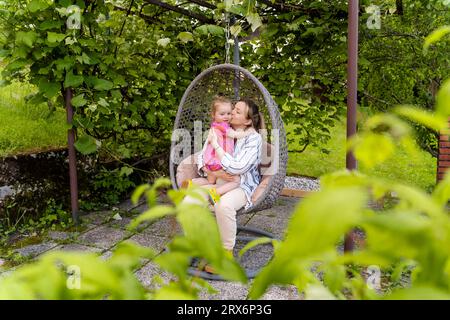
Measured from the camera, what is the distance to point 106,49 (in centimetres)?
309

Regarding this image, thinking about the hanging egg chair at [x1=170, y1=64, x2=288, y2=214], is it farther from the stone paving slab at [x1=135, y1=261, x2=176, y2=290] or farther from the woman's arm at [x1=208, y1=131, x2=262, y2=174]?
the stone paving slab at [x1=135, y1=261, x2=176, y2=290]

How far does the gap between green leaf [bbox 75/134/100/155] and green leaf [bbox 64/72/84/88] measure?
0.37 m

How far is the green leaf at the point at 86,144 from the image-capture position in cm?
295

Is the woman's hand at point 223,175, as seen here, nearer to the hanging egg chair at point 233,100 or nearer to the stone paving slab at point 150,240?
the hanging egg chair at point 233,100

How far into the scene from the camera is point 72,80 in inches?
110

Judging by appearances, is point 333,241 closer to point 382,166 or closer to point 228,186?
point 228,186

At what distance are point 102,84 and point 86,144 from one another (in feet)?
1.33

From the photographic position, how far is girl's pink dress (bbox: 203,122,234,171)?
2.71m

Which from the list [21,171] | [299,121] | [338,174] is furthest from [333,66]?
[338,174]

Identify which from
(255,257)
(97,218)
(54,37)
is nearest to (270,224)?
(255,257)

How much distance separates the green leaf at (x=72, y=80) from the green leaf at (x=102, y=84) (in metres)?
0.12

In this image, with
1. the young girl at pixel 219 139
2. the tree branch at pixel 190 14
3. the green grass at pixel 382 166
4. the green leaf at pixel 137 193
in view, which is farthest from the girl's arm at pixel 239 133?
the green leaf at pixel 137 193

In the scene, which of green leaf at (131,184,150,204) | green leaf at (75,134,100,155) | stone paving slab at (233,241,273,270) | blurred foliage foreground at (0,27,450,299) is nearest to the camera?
blurred foliage foreground at (0,27,450,299)

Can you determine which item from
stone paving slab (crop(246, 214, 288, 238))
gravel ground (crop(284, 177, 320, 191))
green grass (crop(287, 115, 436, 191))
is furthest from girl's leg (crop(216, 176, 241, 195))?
green grass (crop(287, 115, 436, 191))
